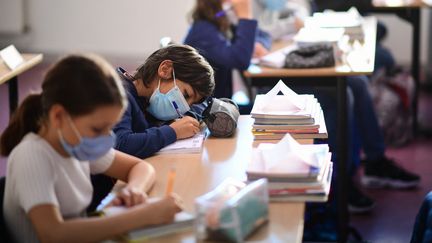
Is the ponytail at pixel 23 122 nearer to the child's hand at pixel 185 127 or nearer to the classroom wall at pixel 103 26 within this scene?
the child's hand at pixel 185 127

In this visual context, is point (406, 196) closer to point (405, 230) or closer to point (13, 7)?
point (405, 230)

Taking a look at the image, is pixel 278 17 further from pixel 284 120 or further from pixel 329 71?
pixel 284 120

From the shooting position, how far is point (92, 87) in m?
1.76

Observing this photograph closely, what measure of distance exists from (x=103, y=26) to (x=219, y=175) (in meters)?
4.68

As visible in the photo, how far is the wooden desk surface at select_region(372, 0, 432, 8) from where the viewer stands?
15.9 feet

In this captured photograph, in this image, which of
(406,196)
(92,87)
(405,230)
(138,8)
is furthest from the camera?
(138,8)

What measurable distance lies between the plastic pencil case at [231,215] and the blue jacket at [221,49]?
1.83 m

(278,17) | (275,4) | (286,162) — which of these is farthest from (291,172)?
(275,4)

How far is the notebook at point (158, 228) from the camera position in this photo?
1.75 meters

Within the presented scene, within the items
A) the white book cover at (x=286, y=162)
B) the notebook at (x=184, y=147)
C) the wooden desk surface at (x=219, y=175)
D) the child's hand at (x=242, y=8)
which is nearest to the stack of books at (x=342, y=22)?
the child's hand at (x=242, y=8)

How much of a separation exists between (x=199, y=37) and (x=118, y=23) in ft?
10.2

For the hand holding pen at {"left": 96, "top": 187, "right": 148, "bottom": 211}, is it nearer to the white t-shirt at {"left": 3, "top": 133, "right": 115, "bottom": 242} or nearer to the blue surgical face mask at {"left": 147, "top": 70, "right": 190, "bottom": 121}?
the white t-shirt at {"left": 3, "top": 133, "right": 115, "bottom": 242}

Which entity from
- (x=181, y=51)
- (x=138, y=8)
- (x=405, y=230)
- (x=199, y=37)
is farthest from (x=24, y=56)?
(x=138, y=8)

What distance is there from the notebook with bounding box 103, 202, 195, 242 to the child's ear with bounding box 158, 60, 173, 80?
2.48 ft
